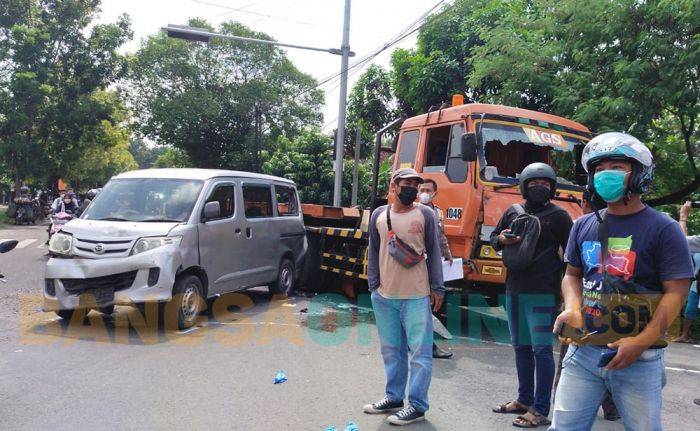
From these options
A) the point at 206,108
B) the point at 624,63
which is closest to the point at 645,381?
the point at 624,63

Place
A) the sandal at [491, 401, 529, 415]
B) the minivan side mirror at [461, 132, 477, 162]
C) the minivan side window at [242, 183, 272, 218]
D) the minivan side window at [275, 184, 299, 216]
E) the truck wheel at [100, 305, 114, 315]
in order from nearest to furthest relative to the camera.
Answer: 1. the sandal at [491, 401, 529, 415]
2. the minivan side mirror at [461, 132, 477, 162]
3. the truck wheel at [100, 305, 114, 315]
4. the minivan side window at [242, 183, 272, 218]
5. the minivan side window at [275, 184, 299, 216]

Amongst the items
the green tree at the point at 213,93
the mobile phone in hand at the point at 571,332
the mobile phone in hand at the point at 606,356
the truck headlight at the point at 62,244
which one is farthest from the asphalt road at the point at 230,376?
the green tree at the point at 213,93

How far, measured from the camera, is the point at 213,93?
38781 millimetres

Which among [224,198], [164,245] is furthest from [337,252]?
[164,245]

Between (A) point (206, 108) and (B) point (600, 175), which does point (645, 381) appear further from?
(A) point (206, 108)

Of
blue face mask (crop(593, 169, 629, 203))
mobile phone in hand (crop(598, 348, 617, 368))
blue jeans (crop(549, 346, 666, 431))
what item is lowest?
blue jeans (crop(549, 346, 666, 431))

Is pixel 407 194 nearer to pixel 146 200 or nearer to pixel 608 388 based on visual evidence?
pixel 608 388

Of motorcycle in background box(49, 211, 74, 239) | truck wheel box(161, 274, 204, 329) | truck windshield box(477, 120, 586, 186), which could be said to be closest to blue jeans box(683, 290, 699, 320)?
truck windshield box(477, 120, 586, 186)

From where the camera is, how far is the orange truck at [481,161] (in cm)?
650

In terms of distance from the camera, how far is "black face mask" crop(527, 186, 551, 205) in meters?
4.30

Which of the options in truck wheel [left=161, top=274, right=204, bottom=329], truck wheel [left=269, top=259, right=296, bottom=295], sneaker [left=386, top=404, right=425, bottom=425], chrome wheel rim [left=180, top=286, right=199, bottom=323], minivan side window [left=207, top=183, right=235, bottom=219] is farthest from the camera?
truck wheel [left=269, top=259, right=296, bottom=295]

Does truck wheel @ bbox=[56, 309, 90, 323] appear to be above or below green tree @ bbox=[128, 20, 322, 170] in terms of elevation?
below

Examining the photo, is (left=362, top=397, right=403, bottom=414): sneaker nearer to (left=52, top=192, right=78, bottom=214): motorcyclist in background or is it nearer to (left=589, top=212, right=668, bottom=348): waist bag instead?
(left=589, top=212, right=668, bottom=348): waist bag

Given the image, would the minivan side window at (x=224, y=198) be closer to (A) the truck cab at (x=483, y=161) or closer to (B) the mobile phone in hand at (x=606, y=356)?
(A) the truck cab at (x=483, y=161)
